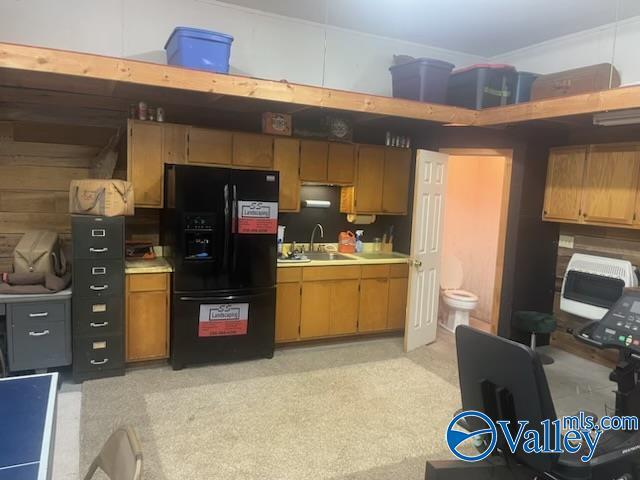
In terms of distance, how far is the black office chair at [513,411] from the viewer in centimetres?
186

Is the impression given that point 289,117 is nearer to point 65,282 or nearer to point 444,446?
point 65,282

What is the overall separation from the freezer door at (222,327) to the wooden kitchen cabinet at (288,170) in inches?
37.3

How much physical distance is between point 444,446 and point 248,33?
3916 mm

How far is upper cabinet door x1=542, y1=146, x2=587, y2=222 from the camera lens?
14.8ft

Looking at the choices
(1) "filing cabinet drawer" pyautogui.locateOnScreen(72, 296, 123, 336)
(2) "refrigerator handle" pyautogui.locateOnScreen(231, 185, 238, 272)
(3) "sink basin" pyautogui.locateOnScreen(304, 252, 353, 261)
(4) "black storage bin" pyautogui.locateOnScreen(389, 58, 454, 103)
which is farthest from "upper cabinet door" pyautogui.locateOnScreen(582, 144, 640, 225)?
(1) "filing cabinet drawer" pyautogui.locateOnScreen(72, 296, 123, 336)

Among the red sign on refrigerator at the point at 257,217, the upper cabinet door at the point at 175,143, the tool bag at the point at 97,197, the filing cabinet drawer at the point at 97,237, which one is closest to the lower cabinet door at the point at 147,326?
the filing cabinet drawer at the point at 97,237

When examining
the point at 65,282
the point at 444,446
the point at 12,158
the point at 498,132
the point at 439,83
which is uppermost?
the point at 439,83

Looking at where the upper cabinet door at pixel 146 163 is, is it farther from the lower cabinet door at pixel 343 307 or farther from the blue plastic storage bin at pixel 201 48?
the lower cabinet door at pixel 343 307

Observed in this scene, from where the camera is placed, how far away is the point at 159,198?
13.7 feet

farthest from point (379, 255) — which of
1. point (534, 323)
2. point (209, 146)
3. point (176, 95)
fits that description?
point (176, 95)

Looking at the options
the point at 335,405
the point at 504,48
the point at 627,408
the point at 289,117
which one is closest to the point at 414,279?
the point at 335,405

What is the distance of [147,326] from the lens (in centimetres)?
399

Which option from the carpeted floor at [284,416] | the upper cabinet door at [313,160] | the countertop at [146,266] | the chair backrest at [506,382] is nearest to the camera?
the chair backrest at [506,382]

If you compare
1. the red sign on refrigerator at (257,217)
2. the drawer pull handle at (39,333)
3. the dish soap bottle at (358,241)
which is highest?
the red sign on refrigerator at (257,217)
